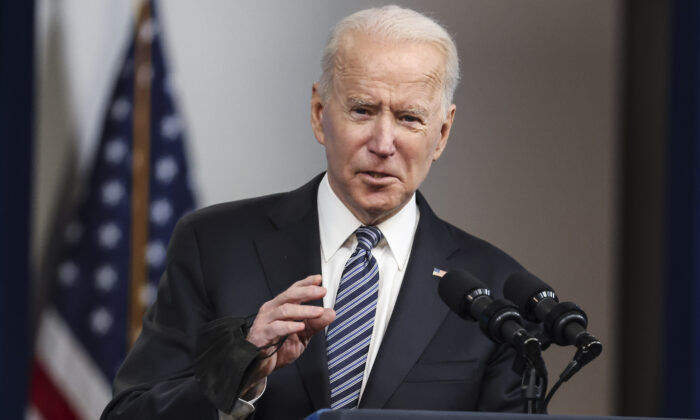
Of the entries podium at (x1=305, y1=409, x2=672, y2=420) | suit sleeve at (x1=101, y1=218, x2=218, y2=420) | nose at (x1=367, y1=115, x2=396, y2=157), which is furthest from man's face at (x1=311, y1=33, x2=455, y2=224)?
podium at (x1=305, y1=409, x2=672, y2=420)

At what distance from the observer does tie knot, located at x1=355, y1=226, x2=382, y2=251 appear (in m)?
1.79

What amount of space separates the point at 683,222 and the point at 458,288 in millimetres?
2058

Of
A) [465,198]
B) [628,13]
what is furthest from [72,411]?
[628,13]

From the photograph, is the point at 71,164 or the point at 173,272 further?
the point at 71,164

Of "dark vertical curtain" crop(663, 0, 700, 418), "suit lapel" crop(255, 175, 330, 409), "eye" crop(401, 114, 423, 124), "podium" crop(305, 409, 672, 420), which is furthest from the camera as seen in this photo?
"dark vertical curtain" crop(663, 0, 700, 418)

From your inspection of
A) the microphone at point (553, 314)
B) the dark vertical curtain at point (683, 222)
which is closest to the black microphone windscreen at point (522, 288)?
the microphone at point (553, 314)

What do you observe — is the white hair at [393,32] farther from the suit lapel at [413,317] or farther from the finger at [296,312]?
the finger at [296,312]

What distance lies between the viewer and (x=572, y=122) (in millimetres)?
3410

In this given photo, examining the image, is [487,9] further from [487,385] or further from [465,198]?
[487,385]

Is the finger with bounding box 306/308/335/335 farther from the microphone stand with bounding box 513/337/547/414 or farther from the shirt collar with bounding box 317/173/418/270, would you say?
the shirt collar with bounding box 317/173/418/270

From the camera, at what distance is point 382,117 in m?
1.75

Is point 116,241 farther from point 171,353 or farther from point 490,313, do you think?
point 490,313

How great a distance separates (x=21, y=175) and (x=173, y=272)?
5.32 ft

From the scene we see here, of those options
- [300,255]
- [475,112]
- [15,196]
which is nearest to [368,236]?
[300,255]
